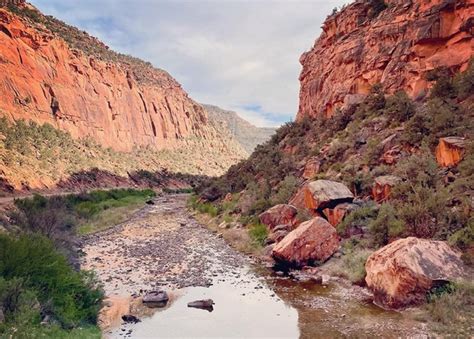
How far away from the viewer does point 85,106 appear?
59625mm

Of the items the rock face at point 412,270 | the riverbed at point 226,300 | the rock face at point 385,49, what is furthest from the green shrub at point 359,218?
the rock face at point 385,49

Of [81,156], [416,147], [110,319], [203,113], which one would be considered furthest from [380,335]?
[203,113]

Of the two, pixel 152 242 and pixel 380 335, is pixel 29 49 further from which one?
pixel 380 335

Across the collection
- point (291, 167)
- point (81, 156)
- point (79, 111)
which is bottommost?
point (291, 167)

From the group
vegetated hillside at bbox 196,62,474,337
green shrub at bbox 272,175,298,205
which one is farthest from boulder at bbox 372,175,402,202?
green shrub at bbox 272,175,298,205

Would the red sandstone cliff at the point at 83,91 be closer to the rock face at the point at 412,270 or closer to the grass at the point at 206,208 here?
the grass at the point at 206,208

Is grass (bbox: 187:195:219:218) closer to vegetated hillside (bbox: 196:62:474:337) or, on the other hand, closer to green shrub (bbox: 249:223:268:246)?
vegetated hillside (bbox: 196:62:474:337)

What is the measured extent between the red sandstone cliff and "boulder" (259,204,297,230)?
Answer: 3462cm

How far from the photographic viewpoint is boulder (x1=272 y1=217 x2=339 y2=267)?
1416 cm

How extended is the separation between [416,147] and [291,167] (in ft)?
31.2

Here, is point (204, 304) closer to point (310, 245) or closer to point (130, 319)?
point (130, 319)

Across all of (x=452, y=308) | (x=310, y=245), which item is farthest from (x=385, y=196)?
(x=452, y=308)

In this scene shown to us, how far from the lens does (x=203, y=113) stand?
369 ft

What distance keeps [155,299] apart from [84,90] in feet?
186
